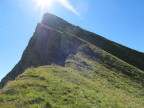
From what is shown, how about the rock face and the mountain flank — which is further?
the rock face

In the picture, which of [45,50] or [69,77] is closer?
[69,77]

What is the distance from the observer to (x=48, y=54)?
37.9 metres

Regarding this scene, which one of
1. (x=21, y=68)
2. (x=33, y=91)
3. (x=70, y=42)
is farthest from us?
(x=70, y=42)

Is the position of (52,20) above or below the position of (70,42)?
above

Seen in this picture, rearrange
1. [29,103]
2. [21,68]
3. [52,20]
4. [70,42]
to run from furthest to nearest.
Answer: [52,20] → [70,42] → [21,68] → [29,103]

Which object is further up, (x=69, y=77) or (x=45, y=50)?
(x=69, y=77)

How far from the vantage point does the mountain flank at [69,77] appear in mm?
12789

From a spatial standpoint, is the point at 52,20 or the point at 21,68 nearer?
the point at 21,68

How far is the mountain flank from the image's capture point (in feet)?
42.0

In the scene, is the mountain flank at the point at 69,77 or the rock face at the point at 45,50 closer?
the mountain flank at the point at 69,77

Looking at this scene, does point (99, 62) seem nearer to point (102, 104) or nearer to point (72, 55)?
point (72, 55)

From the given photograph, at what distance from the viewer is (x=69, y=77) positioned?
21.5 meters

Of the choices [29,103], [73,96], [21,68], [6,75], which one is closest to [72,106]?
[73,96]

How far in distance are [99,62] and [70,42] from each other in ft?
40.8
